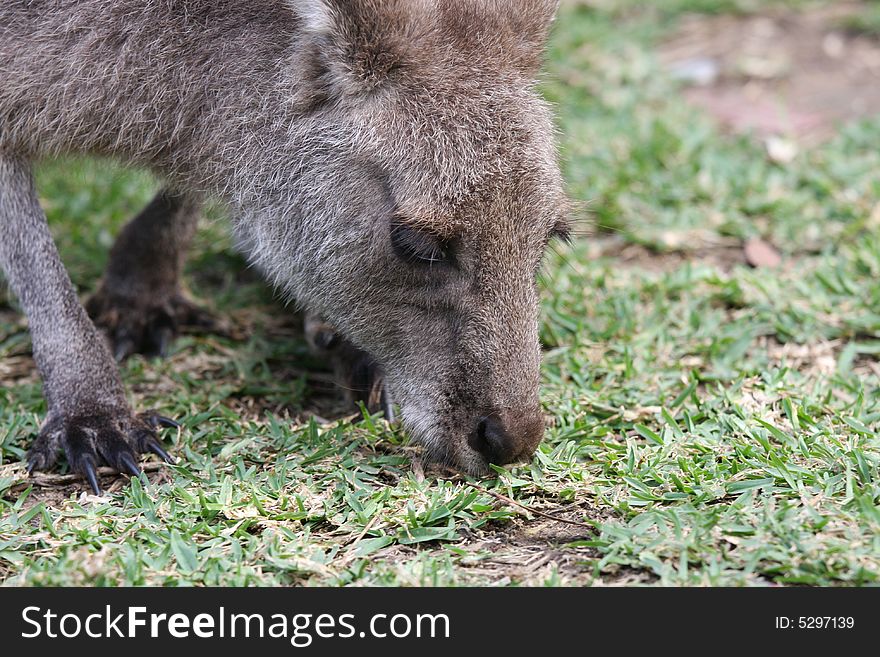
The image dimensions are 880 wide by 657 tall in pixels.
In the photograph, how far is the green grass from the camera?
3506 mm

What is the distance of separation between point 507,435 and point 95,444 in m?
1.62

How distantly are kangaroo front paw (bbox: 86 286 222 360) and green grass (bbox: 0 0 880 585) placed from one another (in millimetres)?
137

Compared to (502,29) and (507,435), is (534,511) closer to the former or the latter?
(507,435)

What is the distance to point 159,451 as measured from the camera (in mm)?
4305

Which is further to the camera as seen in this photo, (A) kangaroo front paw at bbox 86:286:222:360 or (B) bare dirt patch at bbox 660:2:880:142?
(B) bare dirt patch at bbox 660:2:880:142

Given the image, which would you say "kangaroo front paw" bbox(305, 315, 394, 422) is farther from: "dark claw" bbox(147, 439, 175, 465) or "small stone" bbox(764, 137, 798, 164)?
"small stone" bbox(764, 137, 798, 164)

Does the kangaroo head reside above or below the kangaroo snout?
above

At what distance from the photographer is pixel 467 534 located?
3744mm

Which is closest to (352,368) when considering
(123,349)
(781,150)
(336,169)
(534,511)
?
(336,169)

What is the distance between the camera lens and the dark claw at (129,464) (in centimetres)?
417

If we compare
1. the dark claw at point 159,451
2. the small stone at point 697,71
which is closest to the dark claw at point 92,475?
the dark claw at point 159,451

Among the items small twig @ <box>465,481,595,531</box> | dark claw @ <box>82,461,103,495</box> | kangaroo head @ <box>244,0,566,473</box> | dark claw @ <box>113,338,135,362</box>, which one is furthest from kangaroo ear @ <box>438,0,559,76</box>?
dark claw @ <box>113,338,135,362</box>

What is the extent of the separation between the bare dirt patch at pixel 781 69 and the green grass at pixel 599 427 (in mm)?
613
